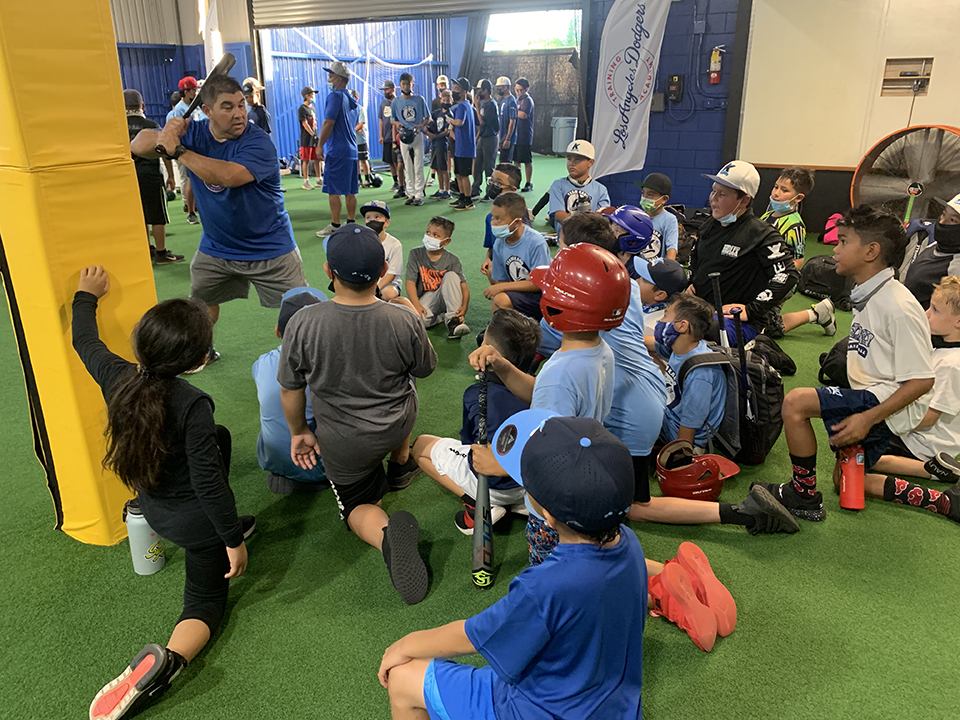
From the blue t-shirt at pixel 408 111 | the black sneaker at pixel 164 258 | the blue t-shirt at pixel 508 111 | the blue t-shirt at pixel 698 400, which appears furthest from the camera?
the blue t-shirt at pixel 508 111

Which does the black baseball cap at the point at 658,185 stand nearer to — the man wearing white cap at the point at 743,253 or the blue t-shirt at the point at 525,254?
the man wearing white cap at the point at 743,253

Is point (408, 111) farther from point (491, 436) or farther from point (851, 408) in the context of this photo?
point (851, 408)

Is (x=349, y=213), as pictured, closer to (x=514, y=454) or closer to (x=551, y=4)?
(x=551, y=4)

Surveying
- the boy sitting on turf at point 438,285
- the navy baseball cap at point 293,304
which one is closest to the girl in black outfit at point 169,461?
the navy baseball cap at point 293,304

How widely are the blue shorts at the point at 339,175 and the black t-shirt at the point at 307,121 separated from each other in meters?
4.91

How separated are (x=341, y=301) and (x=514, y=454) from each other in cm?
133

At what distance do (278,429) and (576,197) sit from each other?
3846 millimetres

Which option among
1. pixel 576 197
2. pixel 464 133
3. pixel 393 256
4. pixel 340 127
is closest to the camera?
pixel 393 256

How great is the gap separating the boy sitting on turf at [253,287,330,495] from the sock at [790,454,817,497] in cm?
233

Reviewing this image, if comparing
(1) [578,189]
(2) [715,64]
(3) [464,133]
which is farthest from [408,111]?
(1) [578,189]

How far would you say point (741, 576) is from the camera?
288cm

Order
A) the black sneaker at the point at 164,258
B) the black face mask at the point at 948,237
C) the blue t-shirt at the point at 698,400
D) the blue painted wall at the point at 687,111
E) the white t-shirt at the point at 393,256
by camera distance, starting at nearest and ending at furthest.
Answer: the blue t-shirt at the point at 698,400 → the black face mask at the point at 948,237 → the white t-shirt at the point at 393,256 → the black sneaker at the point at 164,258 → the blue painted wall at the point at 687,111

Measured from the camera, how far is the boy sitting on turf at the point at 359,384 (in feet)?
8.90

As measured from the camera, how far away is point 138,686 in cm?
216
